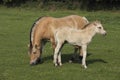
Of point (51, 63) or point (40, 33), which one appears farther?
point (51, 63)

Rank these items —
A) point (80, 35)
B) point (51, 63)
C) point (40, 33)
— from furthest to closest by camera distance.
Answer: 1. point (51, 63)
2. point (40, 33)
3. point (80, 35)

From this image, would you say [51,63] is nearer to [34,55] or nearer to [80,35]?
[34,55]

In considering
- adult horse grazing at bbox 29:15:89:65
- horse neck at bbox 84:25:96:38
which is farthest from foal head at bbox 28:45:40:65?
horse neck at bbox 84:25:96:38

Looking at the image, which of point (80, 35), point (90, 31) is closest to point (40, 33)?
point (80, 35)

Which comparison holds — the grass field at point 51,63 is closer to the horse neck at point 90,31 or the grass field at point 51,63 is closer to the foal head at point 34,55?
the foal head at point 34,55

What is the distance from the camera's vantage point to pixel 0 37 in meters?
21.2

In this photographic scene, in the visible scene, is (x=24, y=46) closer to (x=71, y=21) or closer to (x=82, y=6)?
(x=71, y=21)

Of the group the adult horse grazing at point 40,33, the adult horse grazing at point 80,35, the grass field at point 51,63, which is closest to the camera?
the grass field at point 51,63

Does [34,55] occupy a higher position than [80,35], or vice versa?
[80,35]

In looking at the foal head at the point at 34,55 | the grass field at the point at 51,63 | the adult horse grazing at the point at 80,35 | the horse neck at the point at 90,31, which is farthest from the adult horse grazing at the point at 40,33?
the horse neck at the point at 90,31

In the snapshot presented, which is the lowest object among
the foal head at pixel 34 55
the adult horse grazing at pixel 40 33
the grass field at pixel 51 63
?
the grass field at pixel 51 63

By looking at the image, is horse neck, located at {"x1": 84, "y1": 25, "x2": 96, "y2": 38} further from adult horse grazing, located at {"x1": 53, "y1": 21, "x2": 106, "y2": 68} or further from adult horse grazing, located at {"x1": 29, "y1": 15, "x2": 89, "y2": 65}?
adult horse grazing, located at {"x1": 29, "y1": 15, "x2": 89, "y2": 65}

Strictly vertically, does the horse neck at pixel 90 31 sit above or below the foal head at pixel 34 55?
above

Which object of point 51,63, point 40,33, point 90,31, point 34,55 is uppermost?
point 90,31
